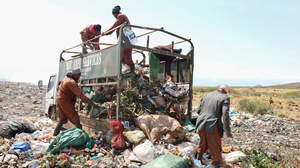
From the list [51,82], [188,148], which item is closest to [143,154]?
[188,148]

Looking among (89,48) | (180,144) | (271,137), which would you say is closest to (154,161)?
(180,144)

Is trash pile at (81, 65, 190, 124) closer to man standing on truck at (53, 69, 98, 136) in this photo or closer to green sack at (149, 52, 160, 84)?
green sack at (149, 52, 160, 84)

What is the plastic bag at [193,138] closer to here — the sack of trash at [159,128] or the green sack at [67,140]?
the sack of trash at [159,128]

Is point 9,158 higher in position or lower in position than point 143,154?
lower

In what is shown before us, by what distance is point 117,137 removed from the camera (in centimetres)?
433

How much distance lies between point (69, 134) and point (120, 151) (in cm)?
115

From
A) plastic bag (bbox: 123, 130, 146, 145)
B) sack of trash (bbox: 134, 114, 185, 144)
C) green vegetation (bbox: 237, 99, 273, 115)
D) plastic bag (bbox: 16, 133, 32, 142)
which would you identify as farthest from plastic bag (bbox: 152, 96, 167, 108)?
green vegetation (bbox: 237, 99, 273, 115)

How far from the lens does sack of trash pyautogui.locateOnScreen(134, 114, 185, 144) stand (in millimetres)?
4242

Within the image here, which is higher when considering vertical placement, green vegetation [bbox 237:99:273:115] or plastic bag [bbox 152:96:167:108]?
plastic bag [bbox 152:96:167:108]

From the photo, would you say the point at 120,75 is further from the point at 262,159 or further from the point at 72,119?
the point at 262,159

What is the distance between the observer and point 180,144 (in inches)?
168

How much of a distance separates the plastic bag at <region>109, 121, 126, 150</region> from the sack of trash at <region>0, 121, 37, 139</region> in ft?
9.36

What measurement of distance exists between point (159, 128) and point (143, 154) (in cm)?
80

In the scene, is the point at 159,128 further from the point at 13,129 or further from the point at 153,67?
the point at 13,129
